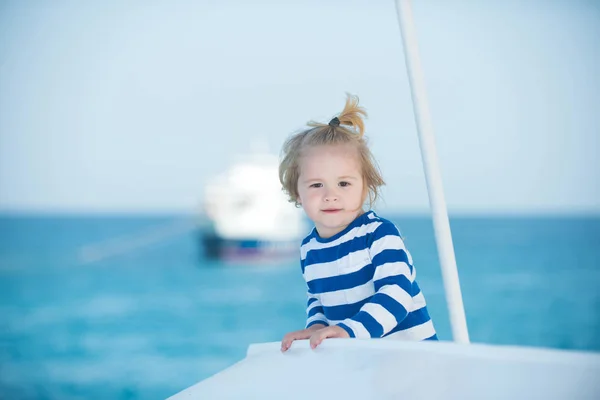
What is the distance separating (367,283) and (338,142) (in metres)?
0.29

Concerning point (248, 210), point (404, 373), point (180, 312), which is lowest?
point (180, 312)

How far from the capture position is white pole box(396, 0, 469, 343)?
1.30 metres

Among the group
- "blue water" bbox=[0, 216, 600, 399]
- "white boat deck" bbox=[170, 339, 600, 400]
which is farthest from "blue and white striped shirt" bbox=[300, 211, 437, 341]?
"blue water" bbox=[0, 216, 600, 399]

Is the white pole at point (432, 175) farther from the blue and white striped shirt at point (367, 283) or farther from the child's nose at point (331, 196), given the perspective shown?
the child's nose at point (331, 196)

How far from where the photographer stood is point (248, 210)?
1812cm

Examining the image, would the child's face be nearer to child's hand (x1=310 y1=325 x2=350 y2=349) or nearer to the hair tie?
the hair tie

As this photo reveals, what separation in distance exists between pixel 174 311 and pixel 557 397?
627 inches

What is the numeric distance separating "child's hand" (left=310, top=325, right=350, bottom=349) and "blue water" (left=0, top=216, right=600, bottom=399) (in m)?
8.02

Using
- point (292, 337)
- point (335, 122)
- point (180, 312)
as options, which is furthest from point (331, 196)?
point (180, 312)

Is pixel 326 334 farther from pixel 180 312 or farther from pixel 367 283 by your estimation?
pixel 180 312

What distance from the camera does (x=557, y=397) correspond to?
3.02 ft

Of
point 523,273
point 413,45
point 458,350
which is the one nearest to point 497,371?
point 458,350

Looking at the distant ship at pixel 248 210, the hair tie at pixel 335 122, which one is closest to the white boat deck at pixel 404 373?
the hair tie at pixel 335 122

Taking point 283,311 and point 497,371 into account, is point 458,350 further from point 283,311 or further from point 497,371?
point 283,311
